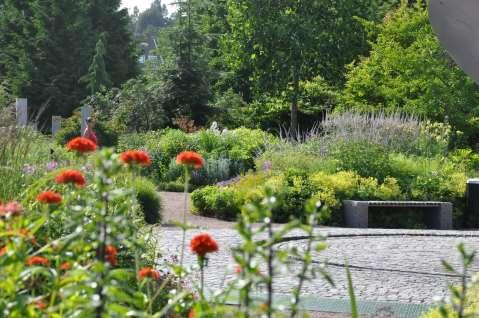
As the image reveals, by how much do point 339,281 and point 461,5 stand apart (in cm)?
360

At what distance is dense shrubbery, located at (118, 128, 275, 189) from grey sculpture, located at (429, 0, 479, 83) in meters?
13.8

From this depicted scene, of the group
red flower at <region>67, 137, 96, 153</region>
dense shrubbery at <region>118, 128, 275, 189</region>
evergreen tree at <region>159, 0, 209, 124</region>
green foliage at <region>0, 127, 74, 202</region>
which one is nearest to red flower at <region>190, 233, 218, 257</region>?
red flower at <region>67, 137, 96, 153</region>

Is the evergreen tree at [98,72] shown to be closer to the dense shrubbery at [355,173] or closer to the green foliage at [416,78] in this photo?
the green foliage at [416,78]

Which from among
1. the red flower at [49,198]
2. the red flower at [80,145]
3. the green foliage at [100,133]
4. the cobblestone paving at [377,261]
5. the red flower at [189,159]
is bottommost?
the cobblestone paving at [377,261]

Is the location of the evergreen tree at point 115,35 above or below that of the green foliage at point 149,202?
above

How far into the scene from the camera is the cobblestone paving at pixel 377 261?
759 cm

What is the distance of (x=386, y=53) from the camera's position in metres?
23.5

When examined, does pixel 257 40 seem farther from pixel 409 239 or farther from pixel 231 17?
pixel 409 239

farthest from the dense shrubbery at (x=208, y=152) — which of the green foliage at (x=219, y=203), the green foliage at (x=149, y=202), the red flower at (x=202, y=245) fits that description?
the red flower at (x=202, y=245)

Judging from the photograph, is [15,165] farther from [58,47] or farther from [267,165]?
[58,47]

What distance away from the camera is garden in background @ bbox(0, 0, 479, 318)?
266 cm

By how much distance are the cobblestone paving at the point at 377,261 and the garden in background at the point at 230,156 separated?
157 mm

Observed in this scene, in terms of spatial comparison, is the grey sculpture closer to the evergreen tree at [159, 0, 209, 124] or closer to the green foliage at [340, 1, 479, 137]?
the green foliage at [340, 1, 479, 137]

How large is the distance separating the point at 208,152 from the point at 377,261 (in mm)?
11526
